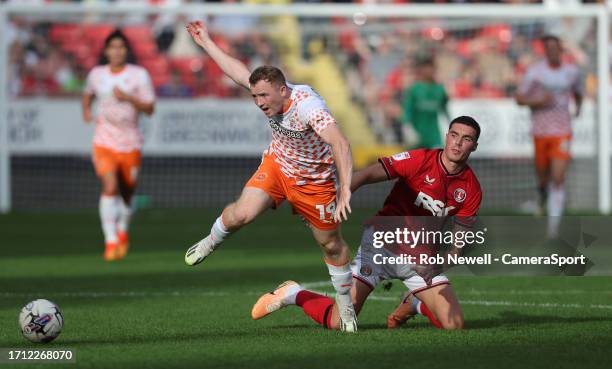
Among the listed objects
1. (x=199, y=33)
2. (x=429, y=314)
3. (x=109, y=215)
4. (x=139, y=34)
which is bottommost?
(x=109, y=215)

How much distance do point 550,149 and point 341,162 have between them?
31.8 feet

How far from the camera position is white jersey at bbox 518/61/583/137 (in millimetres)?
17141

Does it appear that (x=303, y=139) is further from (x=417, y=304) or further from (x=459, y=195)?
(x=417, y=304)

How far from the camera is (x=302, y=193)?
8758mm

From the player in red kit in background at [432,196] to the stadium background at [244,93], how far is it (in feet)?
41.4

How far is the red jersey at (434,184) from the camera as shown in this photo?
28.2ft

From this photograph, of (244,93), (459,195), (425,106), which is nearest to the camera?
(459,195)

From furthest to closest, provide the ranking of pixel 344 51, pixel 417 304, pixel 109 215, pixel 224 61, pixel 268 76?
pixel 344 51 < pixel 109 215 < pixel 224 61 < pixel 417 304 < pixel 268 76

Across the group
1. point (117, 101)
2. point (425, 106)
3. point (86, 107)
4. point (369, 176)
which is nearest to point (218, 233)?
point (369, 176)

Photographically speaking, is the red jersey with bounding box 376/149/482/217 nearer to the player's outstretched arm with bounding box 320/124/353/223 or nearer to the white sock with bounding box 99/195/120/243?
the player's outstretched arm with bounding box 320/124/353/223

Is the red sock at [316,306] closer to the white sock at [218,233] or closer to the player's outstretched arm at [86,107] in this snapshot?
the white sock at [218,233]

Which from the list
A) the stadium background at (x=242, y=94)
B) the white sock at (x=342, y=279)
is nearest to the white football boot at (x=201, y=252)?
the white sock at (x=342, y=279)

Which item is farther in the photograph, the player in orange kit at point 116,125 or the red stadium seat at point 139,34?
the red stadium seat at point 139,34

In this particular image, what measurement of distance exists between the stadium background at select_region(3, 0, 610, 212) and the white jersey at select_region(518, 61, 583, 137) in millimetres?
4191
